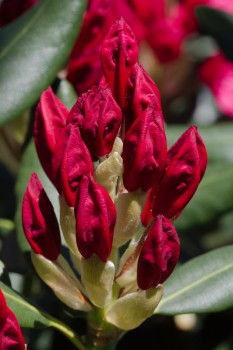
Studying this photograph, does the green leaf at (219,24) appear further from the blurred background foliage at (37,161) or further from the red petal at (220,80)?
the red petal at (220,80)

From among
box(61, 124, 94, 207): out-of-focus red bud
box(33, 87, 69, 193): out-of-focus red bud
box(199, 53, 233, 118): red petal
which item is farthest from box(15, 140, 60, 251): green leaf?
box(199, 53, 233, 118): red petal

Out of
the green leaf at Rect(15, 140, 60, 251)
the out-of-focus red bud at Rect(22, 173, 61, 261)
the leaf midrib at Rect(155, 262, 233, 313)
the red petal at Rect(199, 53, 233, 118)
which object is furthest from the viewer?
the red petal at Rect(199, 53, 233, 118)

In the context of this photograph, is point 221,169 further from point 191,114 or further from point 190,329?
point 191,114

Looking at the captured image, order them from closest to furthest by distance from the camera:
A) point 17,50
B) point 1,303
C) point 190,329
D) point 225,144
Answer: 1. point 1,303
2. point 17,50
3. point 225,144
4. point 190,329

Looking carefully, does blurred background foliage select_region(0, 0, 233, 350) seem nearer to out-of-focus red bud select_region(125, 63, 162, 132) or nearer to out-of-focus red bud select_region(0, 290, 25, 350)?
out-of-focus red bud select_region(0, 290, 25, 350)

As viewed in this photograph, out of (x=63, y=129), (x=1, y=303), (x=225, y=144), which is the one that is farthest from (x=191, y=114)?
(x=1, y=303)

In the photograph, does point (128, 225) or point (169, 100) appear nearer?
point (128, 225)

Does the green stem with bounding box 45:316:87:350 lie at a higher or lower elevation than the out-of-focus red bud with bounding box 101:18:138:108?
lower
